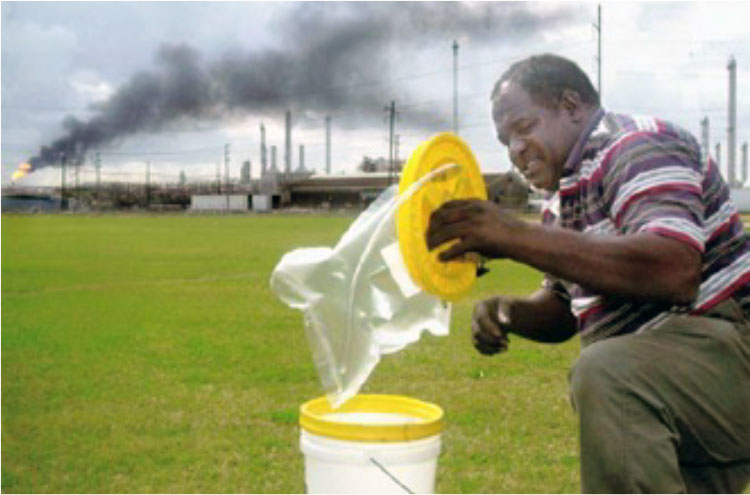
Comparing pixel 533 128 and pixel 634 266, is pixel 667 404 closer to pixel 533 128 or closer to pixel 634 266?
pixel 634 266

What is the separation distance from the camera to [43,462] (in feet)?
16.4

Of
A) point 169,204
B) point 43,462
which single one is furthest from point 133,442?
point 169,204

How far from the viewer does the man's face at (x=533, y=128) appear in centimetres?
288

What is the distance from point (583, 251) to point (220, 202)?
79914mm

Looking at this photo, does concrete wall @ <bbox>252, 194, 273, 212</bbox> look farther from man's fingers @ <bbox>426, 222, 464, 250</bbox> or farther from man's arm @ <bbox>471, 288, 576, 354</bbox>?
man's fingers @ <bbox>426, 222, 464, 250</bbox>

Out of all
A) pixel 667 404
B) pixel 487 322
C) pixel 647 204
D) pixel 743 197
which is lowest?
pixel 743 197

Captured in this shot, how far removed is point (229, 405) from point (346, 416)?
10.9 feet

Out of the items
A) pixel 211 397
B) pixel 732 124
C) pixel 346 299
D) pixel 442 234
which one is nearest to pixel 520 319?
pixel 346 299

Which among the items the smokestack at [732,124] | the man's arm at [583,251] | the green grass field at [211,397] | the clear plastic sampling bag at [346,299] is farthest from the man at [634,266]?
the smokestack at [732,124]

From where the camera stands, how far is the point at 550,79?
113 inches

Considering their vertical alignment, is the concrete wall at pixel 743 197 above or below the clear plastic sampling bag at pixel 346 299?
below

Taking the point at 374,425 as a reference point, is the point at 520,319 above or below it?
above

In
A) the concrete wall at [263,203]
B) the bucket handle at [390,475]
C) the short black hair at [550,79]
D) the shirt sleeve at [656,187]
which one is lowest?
the concrete wall at [263,203]

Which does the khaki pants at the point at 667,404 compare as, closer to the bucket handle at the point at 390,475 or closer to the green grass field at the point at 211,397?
the bucket handle at the point at 390,475
